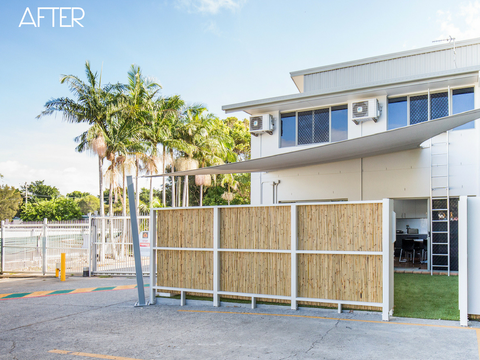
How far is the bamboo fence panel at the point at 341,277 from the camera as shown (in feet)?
19.8

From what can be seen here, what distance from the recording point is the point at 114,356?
4629 mm

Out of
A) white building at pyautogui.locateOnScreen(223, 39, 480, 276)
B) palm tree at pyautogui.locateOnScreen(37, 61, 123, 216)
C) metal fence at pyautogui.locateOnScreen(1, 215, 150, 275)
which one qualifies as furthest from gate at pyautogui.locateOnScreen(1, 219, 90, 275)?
white building at pyautogui.locateOnScreen(223, 39, 480, 276)

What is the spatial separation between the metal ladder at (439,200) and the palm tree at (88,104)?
15.9m

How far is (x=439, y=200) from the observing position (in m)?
10.5

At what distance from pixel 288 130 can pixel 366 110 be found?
2.72 metres

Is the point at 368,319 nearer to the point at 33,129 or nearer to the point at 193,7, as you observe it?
the point at 193,7

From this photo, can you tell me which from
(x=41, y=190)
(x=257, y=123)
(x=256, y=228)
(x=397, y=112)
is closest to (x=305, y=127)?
(x=257, y=123)

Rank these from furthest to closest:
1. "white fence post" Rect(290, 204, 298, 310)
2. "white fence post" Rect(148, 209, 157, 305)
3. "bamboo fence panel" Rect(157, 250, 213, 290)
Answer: "white fence post" Rect(148, 209, 157, 305) → "bamboo fence panel" Rect(157, 250, 213, 290) → "white fence post" Rect(290, 204, 298, 310)

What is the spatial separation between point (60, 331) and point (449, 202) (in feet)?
31.2

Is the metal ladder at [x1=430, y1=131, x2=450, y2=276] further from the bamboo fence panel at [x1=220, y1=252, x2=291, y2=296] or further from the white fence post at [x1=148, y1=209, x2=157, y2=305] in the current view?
the white fence post at [x1=148, y1=209, x2=157, y2=305]

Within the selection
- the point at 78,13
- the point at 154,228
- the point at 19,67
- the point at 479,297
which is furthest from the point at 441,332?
the point at 19,67

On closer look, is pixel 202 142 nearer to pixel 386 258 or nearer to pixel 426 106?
pixel 426 106

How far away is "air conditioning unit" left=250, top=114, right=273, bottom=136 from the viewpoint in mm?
12914

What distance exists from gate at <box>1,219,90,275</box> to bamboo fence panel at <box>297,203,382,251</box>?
31.1 ft
